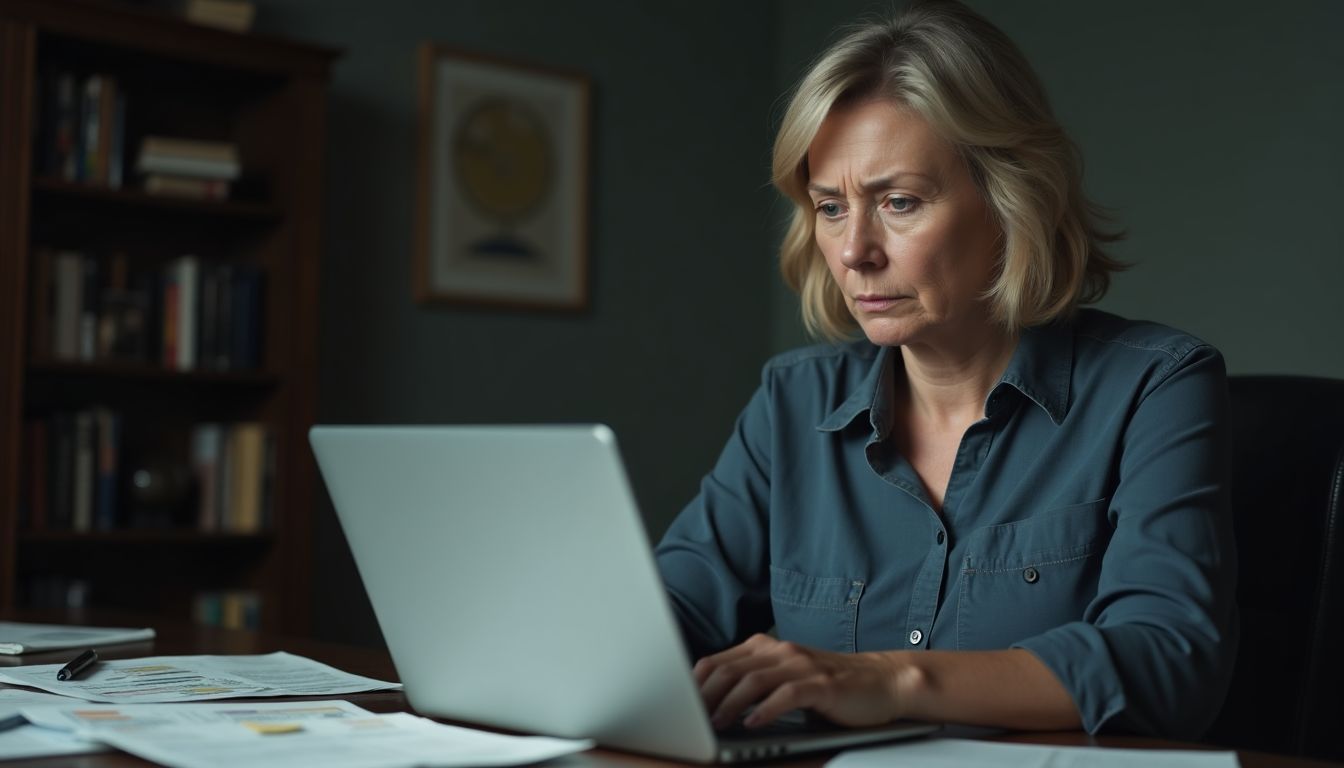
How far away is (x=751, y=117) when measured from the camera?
4629 millimetres

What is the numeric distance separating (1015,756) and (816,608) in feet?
1.98

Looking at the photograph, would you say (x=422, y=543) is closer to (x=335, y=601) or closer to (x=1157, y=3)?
(x=335, y=601)

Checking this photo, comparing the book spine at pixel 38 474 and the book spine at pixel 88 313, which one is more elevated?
the book spine at pixel 88 313

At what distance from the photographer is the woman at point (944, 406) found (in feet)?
4.42

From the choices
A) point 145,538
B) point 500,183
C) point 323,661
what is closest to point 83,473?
point 145,538

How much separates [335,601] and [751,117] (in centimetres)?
214

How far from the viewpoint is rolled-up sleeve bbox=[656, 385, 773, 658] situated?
1.48 metres

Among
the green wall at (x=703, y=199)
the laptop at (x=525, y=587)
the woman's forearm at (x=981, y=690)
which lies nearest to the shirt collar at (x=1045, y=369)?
the woman's forearm at (x=981, y=690)

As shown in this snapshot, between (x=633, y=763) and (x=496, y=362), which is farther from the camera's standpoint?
(x=496, y=362)

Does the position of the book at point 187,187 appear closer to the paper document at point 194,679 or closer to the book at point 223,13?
the book at point 223,13

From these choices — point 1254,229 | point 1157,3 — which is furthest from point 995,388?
point 1157,3

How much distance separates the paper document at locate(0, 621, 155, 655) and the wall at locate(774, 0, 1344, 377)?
2466 millimetres

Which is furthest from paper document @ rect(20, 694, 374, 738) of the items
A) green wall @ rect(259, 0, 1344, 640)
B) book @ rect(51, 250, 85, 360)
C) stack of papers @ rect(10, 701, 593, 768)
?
green wall @ rect(259, 0, 1344, 640)

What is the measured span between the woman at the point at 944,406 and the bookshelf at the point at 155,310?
1.90 m
